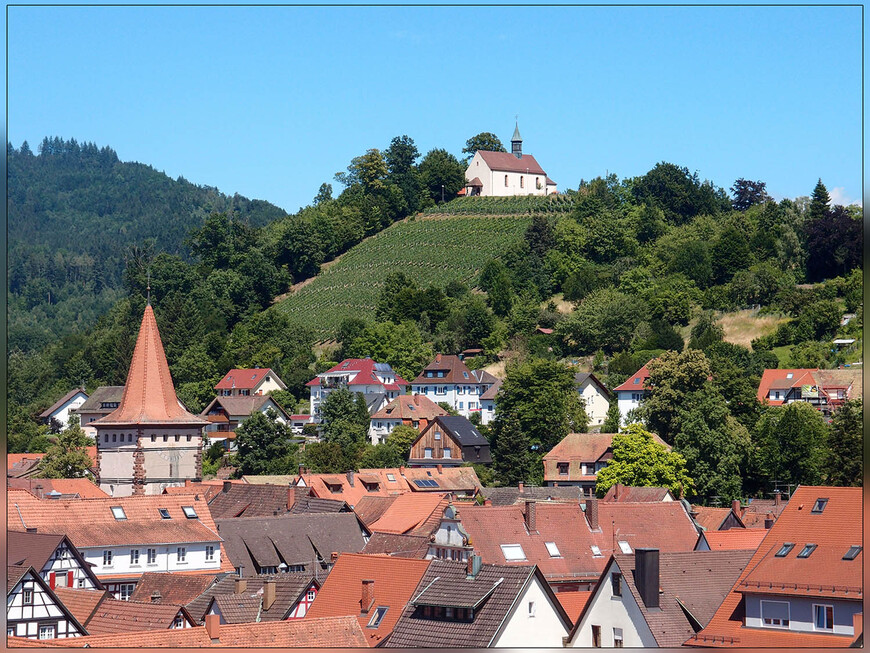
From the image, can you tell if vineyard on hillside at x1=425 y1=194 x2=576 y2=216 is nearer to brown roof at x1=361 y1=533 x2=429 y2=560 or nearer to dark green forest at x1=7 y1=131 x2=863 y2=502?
dark green forest at x1=7 y1=131 x2=863 y2=502

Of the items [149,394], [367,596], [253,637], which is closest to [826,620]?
[253,637]

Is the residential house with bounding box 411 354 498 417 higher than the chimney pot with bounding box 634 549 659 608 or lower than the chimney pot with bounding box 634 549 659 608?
lower

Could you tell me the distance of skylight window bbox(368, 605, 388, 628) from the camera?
A: 99.1 feet

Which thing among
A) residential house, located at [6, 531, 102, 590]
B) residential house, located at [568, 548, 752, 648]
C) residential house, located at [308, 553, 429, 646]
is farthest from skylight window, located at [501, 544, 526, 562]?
residential house, located at [6, 531, 102, 590]

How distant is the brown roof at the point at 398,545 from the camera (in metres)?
40.4

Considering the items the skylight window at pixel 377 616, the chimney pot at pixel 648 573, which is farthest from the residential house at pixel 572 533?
the chimney pot at pixel 648 573

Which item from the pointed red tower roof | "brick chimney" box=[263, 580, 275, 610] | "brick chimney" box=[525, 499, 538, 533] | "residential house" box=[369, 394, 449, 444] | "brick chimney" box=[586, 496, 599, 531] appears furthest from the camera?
"residential house" box=[369, 394, 449, 444]

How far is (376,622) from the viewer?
99.5ft

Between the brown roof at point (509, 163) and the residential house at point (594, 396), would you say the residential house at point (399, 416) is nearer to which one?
the residential house at point (594, 396)

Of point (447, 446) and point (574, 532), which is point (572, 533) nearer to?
point (574, 532)

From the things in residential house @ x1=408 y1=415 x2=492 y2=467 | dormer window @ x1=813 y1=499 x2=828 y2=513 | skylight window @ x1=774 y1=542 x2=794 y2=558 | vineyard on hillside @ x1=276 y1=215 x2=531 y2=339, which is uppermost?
vineyard on hillside @ x1=276 y1=215 x2=531 y2=339

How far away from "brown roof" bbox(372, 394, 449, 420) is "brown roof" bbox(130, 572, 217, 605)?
53.7 meters

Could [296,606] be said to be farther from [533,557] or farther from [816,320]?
[816,320]

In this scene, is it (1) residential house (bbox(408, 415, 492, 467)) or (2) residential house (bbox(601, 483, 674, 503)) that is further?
(1) residential house (bbox(408, 415, 492, 467))
